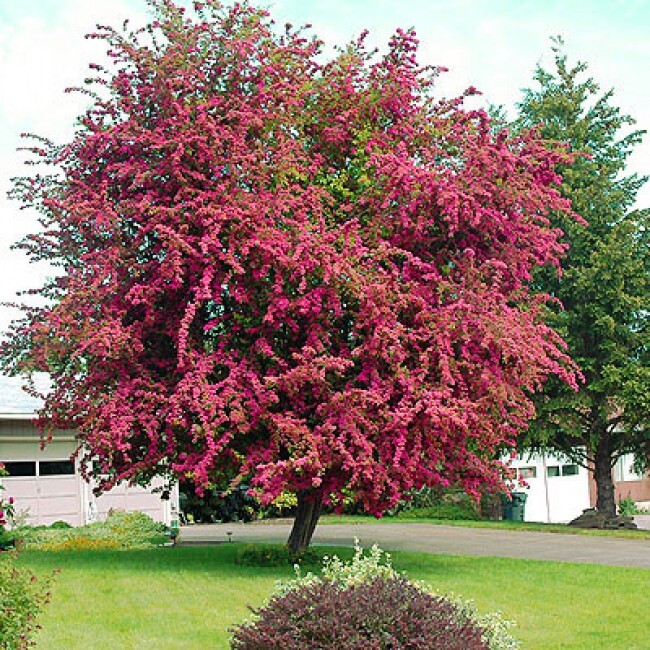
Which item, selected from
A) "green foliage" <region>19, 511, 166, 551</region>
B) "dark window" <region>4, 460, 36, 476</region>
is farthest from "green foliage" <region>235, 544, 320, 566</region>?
"dark window" <region>4, 460, 36, 476</region>

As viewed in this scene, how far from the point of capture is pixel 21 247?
615 inches

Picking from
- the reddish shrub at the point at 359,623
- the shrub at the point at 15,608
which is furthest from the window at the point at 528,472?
the shrub at the point at 15,608

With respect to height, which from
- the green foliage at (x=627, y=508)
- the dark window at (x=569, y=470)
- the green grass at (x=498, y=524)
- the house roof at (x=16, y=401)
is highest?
the house roof at (x=16, y=401)

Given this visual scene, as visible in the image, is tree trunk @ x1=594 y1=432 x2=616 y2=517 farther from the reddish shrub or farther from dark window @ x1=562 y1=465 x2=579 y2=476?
the reddish shrub

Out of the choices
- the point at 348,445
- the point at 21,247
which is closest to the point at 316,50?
the point at 21,247

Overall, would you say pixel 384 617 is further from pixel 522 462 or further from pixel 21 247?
pixel 522 462

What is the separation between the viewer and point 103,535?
20422 millimetres

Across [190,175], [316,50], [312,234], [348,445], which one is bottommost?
[348,445]

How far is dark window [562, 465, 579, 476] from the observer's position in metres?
36.4

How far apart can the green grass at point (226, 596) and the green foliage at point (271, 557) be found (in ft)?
1.03

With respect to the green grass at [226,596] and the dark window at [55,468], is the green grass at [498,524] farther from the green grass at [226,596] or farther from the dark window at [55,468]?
the dark window at [55,468]

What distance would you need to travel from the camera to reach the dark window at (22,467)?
23594 mm

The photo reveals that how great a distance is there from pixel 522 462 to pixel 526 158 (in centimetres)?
2034

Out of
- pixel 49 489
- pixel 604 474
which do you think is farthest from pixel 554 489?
pixel 49 489
